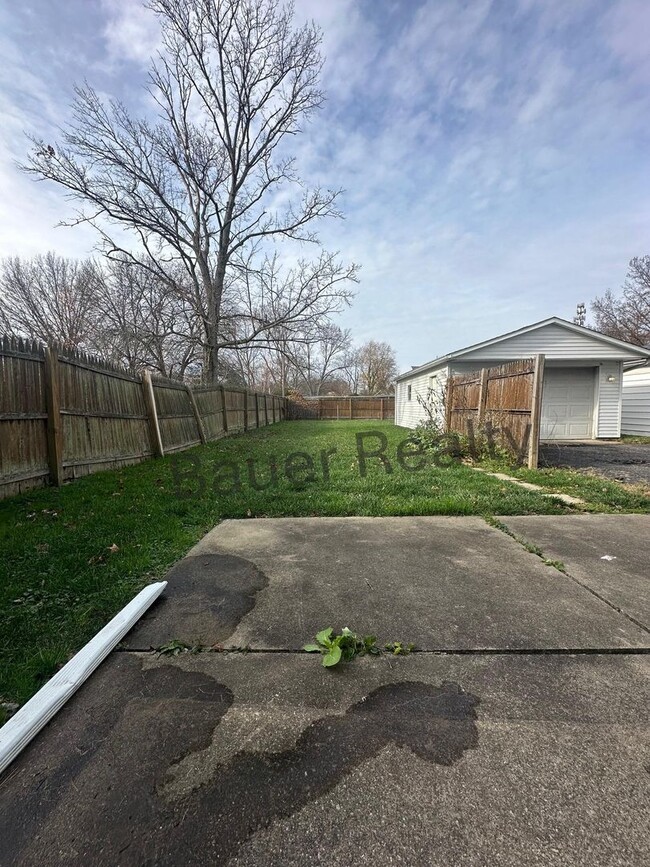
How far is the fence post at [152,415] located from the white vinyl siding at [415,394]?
7.58m

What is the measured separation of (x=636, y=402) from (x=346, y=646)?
1440 centimetres

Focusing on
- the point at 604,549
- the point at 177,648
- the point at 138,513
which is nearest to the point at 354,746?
the point at 177,648

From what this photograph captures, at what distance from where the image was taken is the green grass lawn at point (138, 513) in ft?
6.15

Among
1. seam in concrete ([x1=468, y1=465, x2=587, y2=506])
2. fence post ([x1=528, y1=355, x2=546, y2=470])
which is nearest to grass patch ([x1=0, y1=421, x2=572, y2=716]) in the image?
seam in concrete ([x1=468, y1=465, x2=587, y2=506])

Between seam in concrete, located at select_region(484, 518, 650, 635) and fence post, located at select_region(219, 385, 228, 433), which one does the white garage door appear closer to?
seam in concrete, located at select_region(484, 518, 650, 635)

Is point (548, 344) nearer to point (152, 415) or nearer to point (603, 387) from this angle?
A: point (603, 387)

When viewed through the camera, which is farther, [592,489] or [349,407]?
[349,407]

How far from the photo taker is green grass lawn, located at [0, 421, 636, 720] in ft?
6.15

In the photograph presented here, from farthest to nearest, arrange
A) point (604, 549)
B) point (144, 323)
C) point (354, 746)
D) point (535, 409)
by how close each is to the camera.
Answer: point (144, 323) → point (535, 409) → point (604, 549) → point (354, 746)

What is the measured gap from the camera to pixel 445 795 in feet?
3.31

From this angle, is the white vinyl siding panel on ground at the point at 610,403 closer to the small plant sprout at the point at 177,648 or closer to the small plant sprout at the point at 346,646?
the small plant sprout at the point at 346,646

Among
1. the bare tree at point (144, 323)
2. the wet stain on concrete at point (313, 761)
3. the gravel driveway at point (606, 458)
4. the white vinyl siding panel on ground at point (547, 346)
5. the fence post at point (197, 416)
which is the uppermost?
the bare tree at point (144, 323)

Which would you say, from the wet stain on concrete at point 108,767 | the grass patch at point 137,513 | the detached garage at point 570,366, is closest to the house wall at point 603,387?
the detached garage at point 570,366

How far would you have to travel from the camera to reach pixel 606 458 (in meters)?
7.36
